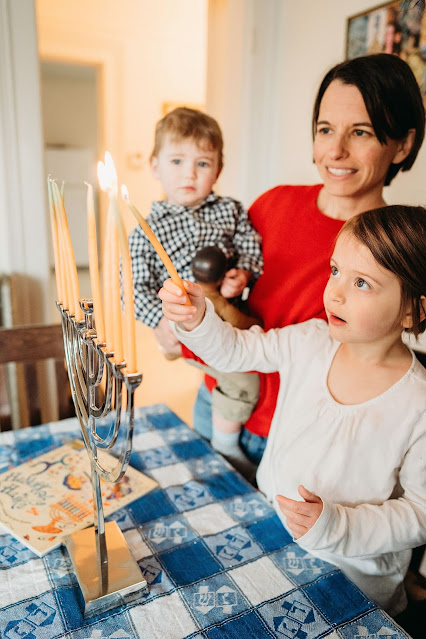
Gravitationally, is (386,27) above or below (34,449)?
above

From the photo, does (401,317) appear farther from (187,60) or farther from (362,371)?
(187,60)

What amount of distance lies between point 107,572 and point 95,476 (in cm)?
14

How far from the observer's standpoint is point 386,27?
1.38 m

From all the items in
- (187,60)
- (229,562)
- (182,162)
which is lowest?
(229,562)

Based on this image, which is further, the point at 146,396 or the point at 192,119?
the point at 146,396

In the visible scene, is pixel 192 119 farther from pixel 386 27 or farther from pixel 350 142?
pixel 386 27

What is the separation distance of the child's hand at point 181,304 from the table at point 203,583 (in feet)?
1.13

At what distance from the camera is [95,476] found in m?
0.69

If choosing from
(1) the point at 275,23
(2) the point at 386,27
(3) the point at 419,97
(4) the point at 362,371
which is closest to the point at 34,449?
(4) the point at 362,371

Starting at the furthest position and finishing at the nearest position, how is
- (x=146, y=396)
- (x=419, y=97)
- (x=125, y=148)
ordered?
(x=125, y=148)
(x=146, y=396)
(x=419, y=97)

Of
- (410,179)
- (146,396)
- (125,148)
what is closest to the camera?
(410,179)

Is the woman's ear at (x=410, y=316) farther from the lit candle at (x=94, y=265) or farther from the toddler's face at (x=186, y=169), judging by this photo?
the toddler's face at (x=186, y=169)

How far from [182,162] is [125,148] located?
284cm

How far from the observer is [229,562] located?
747mm
